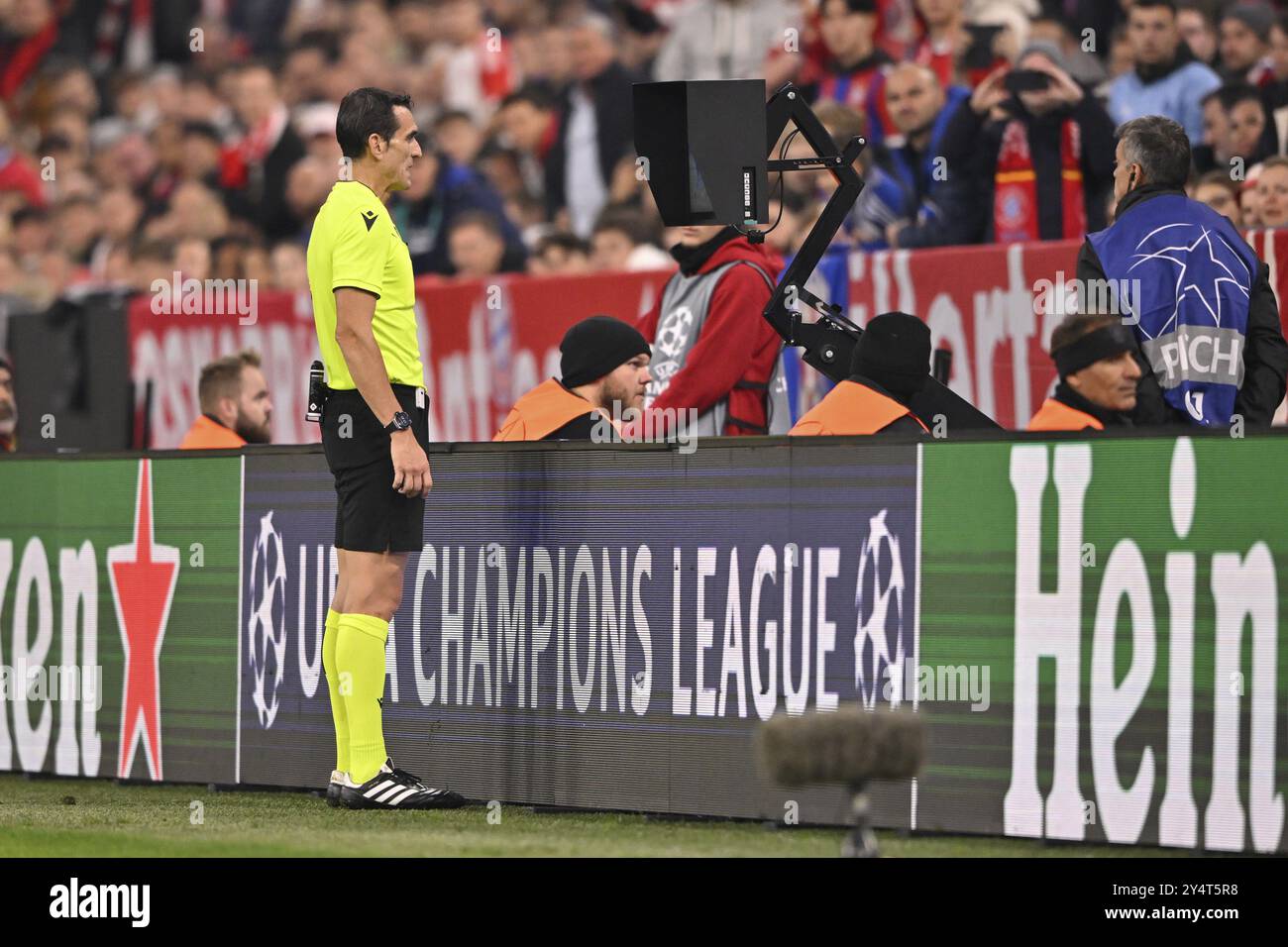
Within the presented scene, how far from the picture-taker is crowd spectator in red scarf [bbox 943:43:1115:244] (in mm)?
11305

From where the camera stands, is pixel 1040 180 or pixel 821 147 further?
pixel 1040 180

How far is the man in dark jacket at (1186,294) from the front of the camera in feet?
26.6

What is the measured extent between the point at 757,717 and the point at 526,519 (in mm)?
1182

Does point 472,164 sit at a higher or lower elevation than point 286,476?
higher

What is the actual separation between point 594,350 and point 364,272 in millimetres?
1359

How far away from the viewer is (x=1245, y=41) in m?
12.2

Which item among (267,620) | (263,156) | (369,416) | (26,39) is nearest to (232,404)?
(267,620)

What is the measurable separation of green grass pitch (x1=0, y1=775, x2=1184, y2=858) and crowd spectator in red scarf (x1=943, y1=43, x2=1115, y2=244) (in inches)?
187

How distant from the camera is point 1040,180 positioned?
→ 11492mm
